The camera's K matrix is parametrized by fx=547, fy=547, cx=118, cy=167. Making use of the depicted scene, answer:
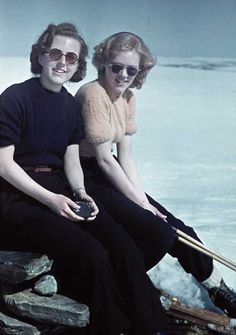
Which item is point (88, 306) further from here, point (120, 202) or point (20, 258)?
point (120, 202)

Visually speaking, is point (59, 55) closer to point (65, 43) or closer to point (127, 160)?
point (65, 43)

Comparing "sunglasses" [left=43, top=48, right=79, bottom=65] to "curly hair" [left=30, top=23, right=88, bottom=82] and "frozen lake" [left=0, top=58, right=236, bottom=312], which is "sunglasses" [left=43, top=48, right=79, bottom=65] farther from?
"frozen lake" [left=0, top=58, right=236, bottom=312]

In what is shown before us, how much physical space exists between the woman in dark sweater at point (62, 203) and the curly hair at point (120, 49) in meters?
0.09

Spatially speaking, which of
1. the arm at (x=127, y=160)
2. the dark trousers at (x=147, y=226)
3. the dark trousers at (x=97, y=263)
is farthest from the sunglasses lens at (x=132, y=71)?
the dark trousers at (x=97, y=263)

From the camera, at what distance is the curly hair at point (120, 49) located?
247 cm

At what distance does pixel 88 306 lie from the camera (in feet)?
7.11

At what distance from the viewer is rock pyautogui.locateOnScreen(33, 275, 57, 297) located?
7.21 ft

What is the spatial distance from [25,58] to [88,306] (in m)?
1.15

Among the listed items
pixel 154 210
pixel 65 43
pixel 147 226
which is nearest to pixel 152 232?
pixel 147 226

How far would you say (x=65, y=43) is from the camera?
2.37 metres

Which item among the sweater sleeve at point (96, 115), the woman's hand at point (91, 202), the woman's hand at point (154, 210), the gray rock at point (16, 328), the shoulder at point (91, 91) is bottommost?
the gray rock at point (16, 328)

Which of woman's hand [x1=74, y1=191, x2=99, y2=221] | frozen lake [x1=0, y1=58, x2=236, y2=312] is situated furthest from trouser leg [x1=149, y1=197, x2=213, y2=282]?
woman's hand [x1=74, y1=191, x2=99, y2=221]

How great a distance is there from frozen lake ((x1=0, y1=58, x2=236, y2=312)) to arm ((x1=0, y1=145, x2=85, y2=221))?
23.6 inches

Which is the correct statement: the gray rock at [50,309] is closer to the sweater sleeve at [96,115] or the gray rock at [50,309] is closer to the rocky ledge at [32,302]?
the rocky ledge at [32,302]
